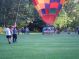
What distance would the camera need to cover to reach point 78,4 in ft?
328

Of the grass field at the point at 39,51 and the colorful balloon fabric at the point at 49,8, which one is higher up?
the colorful balloon fabric at the point at 49,8

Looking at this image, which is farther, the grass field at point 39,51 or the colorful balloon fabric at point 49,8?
the colorful balloon fabric at point 49,8

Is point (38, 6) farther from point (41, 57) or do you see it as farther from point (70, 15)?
point (70, 15)

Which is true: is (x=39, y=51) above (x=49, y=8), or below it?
below

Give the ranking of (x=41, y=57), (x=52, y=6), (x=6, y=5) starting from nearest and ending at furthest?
(x=41, y=57)
(x=52, y=6)
(x=6, y=5)

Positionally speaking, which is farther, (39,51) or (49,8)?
(49,8)

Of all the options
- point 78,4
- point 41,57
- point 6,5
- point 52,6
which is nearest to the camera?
point 41,57

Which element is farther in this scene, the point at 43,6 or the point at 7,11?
the point at 7,11

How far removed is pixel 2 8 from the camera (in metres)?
75.6

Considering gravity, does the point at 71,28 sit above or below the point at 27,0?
below

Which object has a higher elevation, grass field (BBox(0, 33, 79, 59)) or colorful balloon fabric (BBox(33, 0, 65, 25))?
colorful balloon fabric (BBox(33, 0, 65, 25))

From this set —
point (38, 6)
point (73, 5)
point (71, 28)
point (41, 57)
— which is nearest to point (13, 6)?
point (71, 28)

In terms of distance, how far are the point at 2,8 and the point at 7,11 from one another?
1.11m

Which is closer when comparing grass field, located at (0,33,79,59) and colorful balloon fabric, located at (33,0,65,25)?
grass field, located at (0,33,79,59)
